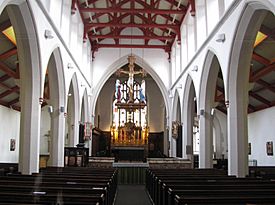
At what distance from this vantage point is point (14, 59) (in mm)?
15852

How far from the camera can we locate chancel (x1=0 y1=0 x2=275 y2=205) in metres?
7.26

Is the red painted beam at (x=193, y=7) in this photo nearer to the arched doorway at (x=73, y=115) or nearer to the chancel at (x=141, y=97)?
the chancel at (x=141, y=97)

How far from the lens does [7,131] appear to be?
2069 centimetres

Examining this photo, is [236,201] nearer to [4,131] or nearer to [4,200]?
[4,200]

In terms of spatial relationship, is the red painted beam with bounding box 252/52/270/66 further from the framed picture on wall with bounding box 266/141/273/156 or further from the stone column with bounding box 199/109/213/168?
the framed picture on wall with bounding box 266/141/273/156

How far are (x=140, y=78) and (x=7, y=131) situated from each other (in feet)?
40.1

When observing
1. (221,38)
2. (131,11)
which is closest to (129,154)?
(131,11)

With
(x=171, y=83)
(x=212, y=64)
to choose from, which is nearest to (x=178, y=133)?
Result: (x=171, y=83)

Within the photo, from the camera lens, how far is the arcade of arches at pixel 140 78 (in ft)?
34.7

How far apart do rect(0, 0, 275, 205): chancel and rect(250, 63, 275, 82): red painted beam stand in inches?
4.7

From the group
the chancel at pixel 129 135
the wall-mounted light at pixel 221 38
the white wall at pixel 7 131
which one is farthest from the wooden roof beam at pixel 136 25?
the wall-mounted light at pixel 221 38

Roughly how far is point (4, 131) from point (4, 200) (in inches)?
666

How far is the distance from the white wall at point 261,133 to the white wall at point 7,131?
47.5ft

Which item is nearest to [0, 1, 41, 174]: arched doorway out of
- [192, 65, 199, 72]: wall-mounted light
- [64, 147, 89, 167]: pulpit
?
[64, 147, 89, 167]: pulpit
